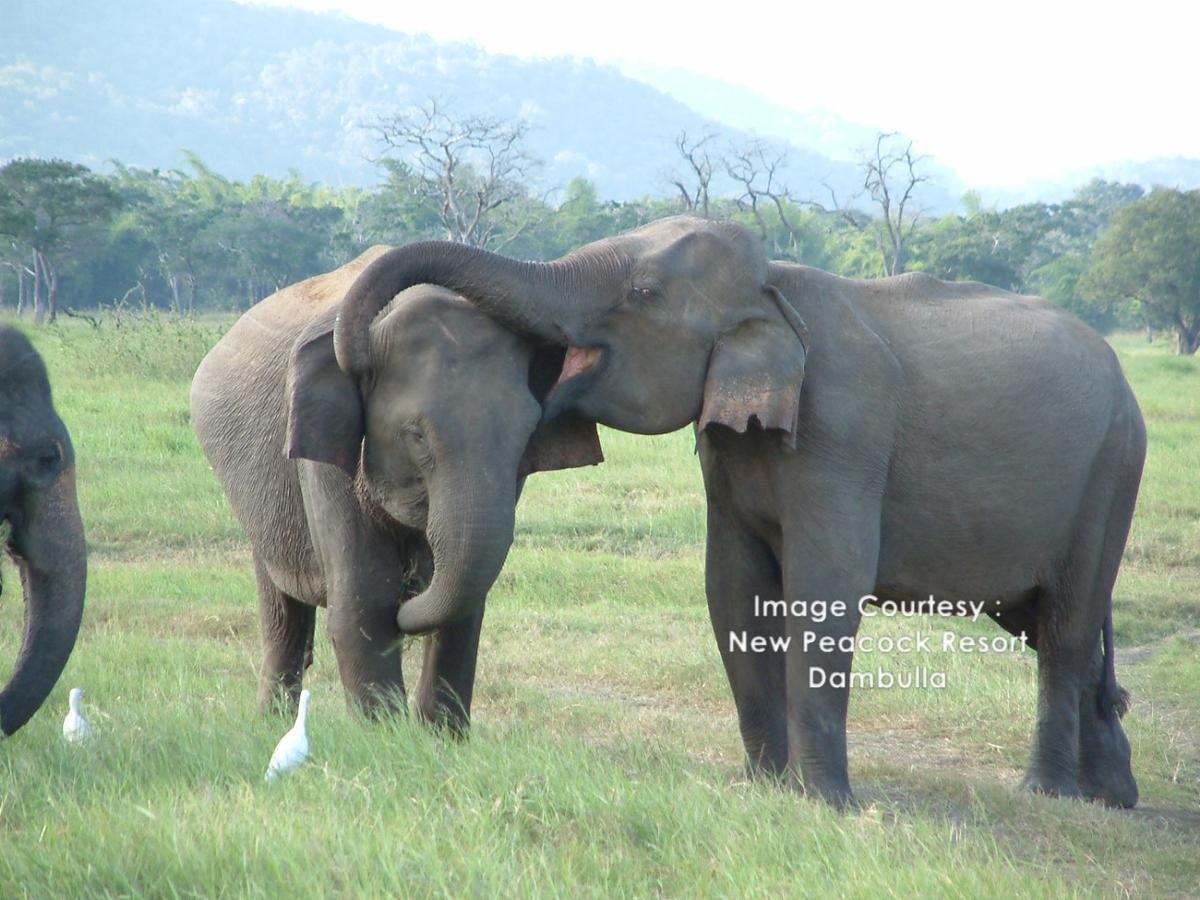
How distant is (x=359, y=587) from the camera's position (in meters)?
4.75

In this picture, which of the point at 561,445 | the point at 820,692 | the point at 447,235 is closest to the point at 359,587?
the point at 561,445

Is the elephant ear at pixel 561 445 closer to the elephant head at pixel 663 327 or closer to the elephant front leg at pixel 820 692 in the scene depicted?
the elephant head at pixel 663 327

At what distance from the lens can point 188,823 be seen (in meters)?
3.57

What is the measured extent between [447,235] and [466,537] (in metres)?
45.2

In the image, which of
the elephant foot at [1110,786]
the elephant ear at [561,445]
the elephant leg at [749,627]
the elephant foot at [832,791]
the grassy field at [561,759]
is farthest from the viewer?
the elephant foot at [1110,786]

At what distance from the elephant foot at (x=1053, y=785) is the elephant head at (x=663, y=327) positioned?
1.81 meters

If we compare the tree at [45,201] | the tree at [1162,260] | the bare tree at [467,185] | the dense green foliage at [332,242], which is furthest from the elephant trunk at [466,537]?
the tree at [1162,260]

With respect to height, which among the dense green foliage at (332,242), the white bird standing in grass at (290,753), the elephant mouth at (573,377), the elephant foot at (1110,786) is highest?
the elephant mouth at (573,377)

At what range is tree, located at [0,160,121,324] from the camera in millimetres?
36656

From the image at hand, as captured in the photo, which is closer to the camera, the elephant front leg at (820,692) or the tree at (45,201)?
the elephant front leg at (820,692)

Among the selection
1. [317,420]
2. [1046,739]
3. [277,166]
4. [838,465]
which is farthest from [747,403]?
[277,166]

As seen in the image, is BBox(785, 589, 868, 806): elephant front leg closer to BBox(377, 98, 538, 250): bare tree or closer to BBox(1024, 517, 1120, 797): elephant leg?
BBox(1024, 517, 1120, 797): elephant leg

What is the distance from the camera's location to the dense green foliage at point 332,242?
5147 centimetres

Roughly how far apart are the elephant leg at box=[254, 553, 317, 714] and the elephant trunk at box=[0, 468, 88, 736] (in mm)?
1549
